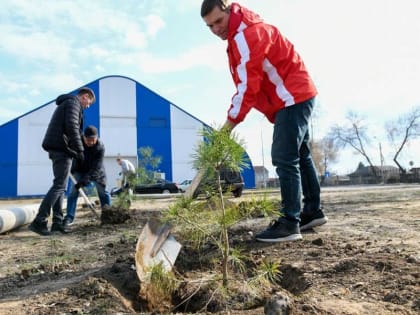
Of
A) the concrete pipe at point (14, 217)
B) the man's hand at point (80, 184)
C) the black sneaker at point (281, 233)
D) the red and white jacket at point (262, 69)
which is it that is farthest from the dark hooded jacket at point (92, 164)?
the black sneaker at point (281, 233)

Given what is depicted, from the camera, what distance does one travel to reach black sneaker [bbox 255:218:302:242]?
3.03 meters

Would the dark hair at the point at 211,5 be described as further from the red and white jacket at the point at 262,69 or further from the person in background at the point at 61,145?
the person in background at the point at 61,145

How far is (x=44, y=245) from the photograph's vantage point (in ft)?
12.7

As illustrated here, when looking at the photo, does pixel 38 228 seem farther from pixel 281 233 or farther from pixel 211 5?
pixel 211 5

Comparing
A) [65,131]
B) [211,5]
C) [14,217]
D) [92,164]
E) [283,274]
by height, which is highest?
[211,5]

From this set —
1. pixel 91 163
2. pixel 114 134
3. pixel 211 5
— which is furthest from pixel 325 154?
pixel 211 5

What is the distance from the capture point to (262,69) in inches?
122

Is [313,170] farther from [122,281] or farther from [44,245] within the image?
[44,245]

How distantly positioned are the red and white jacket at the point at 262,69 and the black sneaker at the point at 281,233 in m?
0.88

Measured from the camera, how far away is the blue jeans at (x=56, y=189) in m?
4.62

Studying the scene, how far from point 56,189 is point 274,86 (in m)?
2.93

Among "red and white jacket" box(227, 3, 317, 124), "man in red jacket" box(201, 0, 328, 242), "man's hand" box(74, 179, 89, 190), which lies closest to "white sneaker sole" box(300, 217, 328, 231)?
"man in red jacket" box(201, 0, 328, 242)

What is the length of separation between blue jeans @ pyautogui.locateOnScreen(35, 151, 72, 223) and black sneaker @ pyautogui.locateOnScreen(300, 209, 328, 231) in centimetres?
286

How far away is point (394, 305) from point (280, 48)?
216 centimetres
